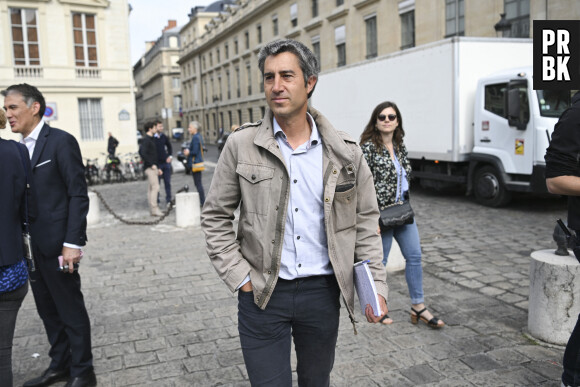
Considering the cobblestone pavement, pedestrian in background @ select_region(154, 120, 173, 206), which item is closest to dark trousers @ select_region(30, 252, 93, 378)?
the cobblestone pavement

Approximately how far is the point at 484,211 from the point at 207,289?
22.1 feet

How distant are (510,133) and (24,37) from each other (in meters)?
21.6

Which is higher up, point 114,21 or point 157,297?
point 114,21

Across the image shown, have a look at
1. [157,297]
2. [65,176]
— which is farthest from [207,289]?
[65,176]

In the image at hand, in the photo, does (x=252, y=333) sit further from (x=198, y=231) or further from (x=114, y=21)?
(x=114, y=21)

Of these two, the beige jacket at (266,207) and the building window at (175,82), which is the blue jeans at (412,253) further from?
the building window at (175,82)

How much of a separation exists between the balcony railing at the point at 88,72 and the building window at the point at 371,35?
13.5 meters

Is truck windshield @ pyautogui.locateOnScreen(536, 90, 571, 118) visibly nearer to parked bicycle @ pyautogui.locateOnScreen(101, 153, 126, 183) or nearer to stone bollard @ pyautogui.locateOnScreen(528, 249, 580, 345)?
stone bollard @ pyautogui.locateOnScreen(528, 249, 580, 345)

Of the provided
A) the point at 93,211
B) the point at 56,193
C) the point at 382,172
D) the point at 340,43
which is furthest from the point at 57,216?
the point at 340,43

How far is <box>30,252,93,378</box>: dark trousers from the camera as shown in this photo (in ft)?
11.3

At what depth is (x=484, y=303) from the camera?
16.7 feet

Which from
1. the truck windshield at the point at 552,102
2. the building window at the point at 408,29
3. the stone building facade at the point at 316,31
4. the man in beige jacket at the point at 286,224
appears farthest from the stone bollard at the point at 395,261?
the building window at the point at 408,29

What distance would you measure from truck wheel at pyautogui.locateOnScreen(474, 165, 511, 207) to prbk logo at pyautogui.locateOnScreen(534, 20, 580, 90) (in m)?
6.10

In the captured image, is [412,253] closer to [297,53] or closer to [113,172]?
[297,53]
